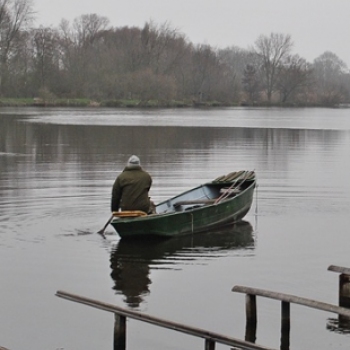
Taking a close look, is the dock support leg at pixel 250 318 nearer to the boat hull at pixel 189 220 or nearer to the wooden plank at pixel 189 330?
the wooden plank at pixel 189 330

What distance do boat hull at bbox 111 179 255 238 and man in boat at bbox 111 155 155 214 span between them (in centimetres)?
36

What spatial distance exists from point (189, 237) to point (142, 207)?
4.80ft

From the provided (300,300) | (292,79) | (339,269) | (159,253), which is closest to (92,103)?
(292,79)

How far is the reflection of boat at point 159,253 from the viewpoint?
1387 cm

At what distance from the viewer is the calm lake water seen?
11391 mm

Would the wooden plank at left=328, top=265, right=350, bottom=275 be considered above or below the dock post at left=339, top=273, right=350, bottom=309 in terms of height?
above

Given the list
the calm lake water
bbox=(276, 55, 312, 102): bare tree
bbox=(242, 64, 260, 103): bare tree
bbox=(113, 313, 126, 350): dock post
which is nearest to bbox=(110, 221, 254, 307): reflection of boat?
the calm lake water

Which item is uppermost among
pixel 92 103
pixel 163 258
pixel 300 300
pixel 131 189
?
pixel 92 103

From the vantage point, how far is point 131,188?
16797mm

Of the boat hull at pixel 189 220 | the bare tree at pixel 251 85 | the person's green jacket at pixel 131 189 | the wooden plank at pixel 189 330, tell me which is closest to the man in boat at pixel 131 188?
the person's green jacket at pixel 131 189

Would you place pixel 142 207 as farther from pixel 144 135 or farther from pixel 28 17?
pixel 28 17

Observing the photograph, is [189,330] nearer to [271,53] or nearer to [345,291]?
[345,291]

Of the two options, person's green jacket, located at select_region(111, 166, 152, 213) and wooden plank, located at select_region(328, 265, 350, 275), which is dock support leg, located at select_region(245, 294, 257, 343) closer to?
wooden plank, located at select_region(328, 265, 350, 275)

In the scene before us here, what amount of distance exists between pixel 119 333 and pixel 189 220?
26.0 feet
